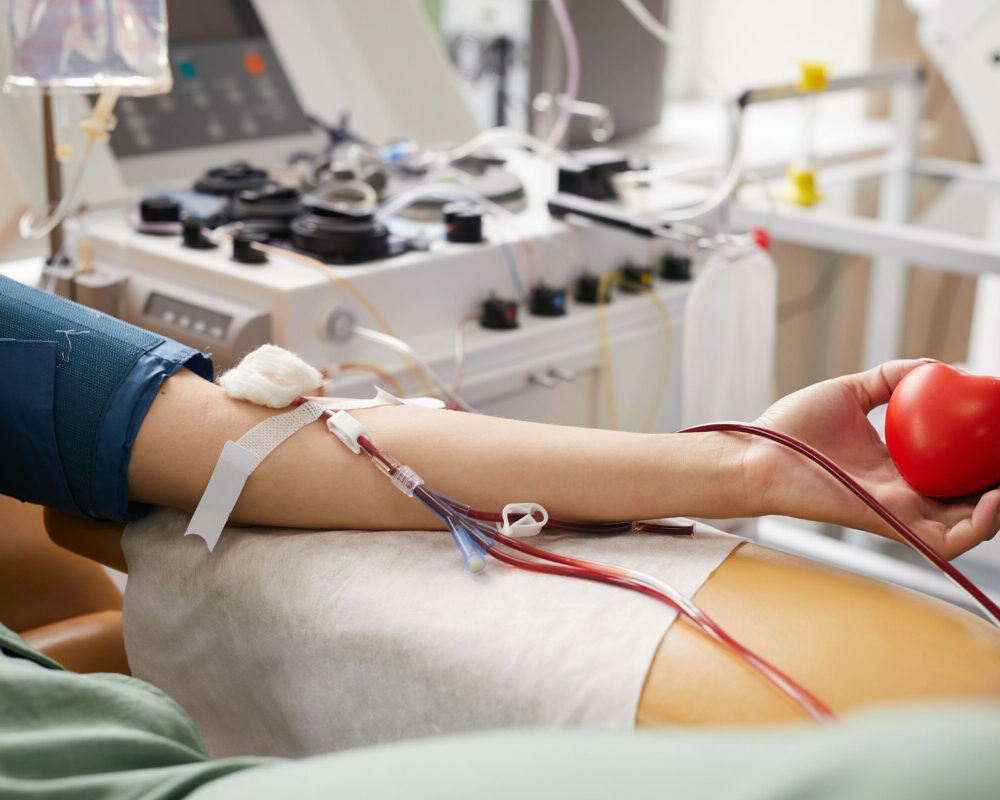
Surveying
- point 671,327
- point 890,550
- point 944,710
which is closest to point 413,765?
point 944,710

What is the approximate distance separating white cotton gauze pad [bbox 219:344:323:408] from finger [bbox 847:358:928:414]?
1.41 feet

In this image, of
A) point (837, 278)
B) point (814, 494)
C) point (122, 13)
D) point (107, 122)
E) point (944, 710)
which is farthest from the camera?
point (837, 278)

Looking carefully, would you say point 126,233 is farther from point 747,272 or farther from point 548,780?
point 548,780

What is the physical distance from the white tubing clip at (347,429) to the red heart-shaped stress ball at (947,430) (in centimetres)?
40

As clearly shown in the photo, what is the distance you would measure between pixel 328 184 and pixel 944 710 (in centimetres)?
123

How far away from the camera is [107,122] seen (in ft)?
4.28

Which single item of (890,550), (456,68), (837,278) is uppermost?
(456,68)

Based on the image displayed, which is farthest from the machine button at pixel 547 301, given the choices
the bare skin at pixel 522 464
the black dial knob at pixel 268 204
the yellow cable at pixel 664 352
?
the bare skin at pixel 522 464

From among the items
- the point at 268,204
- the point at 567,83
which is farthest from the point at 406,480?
the point at 567,83

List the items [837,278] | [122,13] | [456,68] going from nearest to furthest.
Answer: [122,13] → [456,68] → [837,278]

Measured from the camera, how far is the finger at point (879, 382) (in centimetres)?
81

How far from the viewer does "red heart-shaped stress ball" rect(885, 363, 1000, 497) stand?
0.74 m

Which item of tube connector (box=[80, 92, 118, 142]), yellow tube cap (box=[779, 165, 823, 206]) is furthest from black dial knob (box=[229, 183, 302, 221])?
yellow tube cap (box=[779, 165, 823, 206])

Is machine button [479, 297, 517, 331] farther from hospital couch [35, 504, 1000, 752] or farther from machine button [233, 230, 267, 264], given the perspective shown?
hospital couch [35, 504, 1000, 752]
